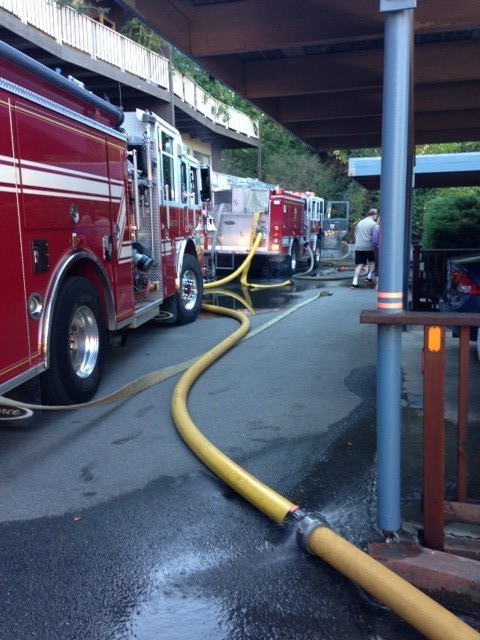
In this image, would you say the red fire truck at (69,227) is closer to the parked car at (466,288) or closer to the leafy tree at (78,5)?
the parked car at (466,288)

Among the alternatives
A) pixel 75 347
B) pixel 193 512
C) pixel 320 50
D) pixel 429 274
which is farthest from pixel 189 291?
pixel 193 512

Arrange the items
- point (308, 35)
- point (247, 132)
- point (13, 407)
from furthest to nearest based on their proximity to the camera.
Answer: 1. point (247, 132)
2. point (308, 35)
3. point (13, 407)

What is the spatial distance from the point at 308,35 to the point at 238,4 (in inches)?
28.1

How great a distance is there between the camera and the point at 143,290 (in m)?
7.94

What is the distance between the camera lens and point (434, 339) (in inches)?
118

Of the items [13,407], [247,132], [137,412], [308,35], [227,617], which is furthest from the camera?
[247,132]

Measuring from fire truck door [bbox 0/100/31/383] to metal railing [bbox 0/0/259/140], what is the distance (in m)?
11.2

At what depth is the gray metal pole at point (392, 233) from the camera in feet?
9.61

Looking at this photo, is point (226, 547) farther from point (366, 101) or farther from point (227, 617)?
point (366, 101)

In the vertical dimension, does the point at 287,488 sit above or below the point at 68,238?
below

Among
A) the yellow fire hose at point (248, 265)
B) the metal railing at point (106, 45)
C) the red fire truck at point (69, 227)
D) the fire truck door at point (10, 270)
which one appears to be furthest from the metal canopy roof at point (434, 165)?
the metal railing at point (106, 45)

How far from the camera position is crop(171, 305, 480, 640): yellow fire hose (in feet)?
7.93

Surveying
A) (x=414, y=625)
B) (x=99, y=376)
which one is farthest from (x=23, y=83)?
(x=414, y=625)

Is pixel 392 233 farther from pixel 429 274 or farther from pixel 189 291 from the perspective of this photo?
pixel 189 291
